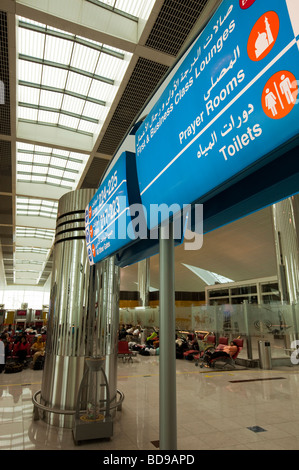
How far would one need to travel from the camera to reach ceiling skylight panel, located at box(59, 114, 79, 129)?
1052 cm

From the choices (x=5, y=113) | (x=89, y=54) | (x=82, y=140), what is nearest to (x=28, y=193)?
(x=82, y=140)

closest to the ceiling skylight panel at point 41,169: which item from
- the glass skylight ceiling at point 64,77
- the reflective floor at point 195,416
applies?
the glass skylight ceiling at point 64,77

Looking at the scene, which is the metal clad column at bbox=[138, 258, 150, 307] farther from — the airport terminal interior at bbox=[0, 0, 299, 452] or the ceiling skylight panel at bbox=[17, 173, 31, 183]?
the ceiling skylight panel at bbox=[17, 173, 31, 183]

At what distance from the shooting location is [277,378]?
10.1 meters

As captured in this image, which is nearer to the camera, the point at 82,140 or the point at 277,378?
the point at 277,378

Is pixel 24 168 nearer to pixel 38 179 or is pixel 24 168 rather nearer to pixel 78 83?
pixel 38 179

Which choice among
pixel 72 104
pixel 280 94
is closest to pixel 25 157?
pixel 72 104

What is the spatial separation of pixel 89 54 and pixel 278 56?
7.93 metres

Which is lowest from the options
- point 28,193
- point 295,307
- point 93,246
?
point 295,307

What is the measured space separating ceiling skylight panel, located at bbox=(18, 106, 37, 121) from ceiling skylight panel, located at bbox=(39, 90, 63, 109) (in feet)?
1.65

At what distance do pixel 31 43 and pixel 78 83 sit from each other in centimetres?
161

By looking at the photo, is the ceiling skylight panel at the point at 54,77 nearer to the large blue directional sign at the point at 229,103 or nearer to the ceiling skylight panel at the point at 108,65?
the ceiling skylight panel at the point at 108,65

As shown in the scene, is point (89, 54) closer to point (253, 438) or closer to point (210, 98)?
point (210, 98)

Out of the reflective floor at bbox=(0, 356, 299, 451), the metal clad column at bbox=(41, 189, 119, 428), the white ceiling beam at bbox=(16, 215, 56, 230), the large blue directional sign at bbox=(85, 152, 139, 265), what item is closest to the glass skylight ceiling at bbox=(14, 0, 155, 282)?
the metal clad column at bbox=(41, 189, 119, 428)
